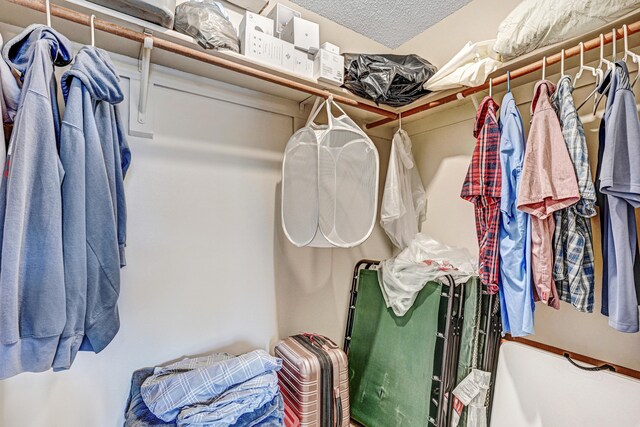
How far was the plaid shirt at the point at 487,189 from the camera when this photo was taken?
1228 millimetres

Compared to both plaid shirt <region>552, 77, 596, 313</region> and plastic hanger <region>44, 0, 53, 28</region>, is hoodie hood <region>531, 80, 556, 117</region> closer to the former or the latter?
plaid shirt <region>552, 77, 596, 313</region>

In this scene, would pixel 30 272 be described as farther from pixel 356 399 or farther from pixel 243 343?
pixel 356 399

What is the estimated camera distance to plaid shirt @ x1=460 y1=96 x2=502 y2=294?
1.23 meters

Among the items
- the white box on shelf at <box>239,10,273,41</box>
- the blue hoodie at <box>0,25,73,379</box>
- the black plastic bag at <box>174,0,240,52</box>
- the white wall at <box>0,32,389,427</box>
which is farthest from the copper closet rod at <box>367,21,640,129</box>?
the blue hoodie at <box>0,25,73,379</box>

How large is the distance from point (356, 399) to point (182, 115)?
1681 millimetres

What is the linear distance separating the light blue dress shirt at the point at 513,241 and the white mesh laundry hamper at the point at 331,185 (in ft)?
1.68

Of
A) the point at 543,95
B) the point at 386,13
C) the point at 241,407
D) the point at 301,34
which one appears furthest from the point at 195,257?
the point at 386,13

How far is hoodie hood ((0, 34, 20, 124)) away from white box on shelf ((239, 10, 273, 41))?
81cm

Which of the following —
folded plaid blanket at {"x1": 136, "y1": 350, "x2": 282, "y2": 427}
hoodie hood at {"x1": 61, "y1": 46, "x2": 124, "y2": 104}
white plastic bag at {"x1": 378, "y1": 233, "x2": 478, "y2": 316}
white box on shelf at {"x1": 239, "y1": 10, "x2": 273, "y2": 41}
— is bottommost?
folded plaid blanket at {"x1": 136, "y1": 350, "x2": 282, "y2": 427}

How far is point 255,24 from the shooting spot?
1.37m

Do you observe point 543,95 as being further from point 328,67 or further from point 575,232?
point 328,67

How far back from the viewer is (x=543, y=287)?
1.10m

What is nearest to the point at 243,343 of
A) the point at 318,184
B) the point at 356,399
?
the point at 356,399

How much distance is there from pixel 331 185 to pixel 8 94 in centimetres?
106
